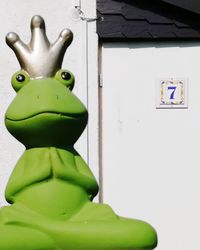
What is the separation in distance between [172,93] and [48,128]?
2.28m

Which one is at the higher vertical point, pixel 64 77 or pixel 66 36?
pixel 66 36

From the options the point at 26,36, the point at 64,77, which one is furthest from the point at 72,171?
the point at 26,36

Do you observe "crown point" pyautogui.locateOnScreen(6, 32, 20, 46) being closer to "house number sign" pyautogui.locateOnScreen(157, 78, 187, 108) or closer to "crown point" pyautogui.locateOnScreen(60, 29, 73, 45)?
"crown point" pyautogui.locateOnScreen(60, 29, 73, 45)

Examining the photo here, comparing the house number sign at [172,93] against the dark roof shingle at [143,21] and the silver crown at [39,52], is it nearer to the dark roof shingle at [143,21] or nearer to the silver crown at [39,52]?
the dark roof shingle at [143,21]

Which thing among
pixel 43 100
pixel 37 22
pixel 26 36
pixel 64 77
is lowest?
pixel 43 100

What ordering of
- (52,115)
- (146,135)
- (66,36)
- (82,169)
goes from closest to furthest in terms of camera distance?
(52,115)
(82,169)
(66,36)
(146,135)

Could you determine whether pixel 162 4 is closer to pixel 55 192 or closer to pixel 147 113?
pixel 147 113

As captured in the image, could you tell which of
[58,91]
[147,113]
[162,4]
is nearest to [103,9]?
[162,4]

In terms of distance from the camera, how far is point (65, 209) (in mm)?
2631

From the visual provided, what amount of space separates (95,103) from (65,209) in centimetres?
224

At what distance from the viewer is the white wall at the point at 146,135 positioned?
15.7ft

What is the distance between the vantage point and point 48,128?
8.79 feet

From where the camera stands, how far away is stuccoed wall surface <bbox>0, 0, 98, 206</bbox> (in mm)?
4836

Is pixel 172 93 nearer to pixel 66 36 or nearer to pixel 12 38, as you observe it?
pixel 66 36
